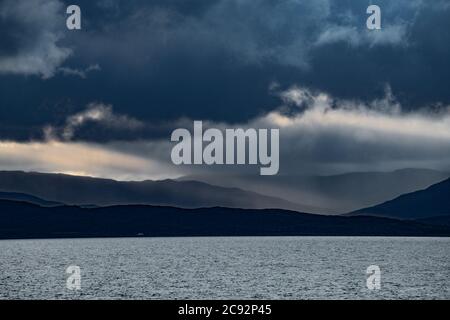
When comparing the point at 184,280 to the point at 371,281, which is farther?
the point at 184,280

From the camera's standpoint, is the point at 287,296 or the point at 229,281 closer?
the point at 287,296

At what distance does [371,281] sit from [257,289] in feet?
67.4

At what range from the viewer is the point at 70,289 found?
130625 mm

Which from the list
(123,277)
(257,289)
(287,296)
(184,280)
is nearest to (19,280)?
(123,277)
